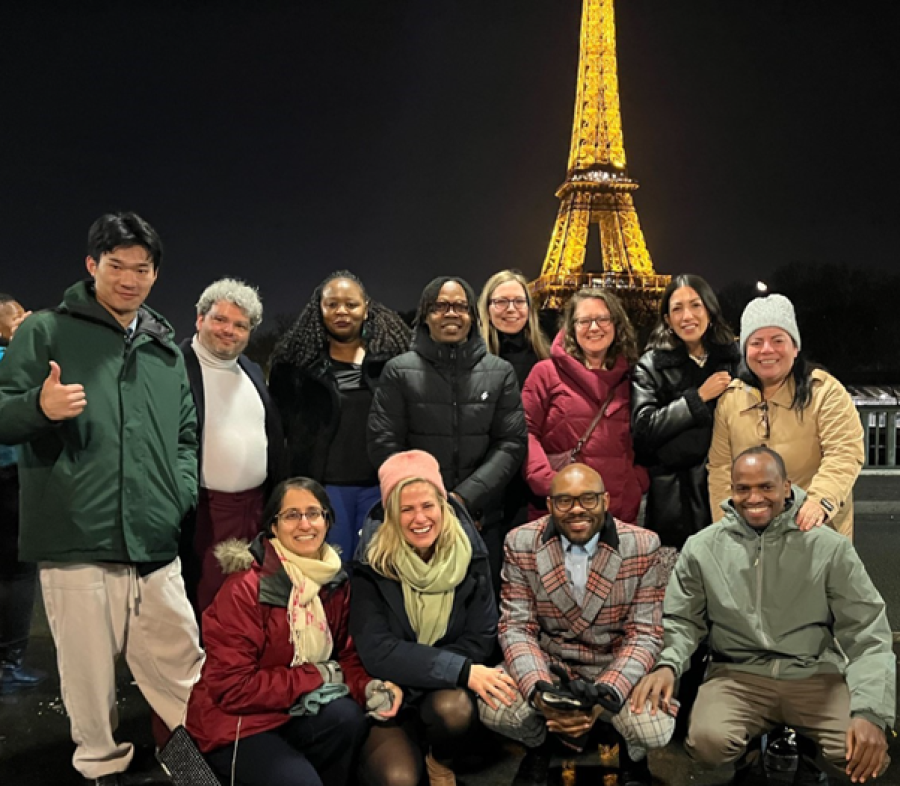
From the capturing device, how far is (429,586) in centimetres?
305

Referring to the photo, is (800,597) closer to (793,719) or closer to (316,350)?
(793,719)

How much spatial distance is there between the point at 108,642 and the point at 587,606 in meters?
1.71

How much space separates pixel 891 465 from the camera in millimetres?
8070

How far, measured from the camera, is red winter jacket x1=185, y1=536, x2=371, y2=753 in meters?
2.81

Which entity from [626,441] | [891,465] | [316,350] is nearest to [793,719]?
[626,441]

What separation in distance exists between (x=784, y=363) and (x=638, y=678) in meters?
1.40

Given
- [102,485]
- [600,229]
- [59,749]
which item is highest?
[600,229]

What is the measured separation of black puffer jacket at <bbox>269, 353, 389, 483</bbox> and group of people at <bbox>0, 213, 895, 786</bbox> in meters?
0.31

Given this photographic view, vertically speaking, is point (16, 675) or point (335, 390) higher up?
point (335, 390)

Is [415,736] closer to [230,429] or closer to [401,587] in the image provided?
[401,587]

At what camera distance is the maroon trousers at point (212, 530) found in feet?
11.6

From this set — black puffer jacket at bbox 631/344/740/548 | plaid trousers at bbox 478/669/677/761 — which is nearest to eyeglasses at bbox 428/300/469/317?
black puffer jacket at bbox 631/344/740/548

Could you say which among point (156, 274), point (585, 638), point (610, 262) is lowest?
point (585, 638)

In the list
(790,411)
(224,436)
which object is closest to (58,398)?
(224,436)
